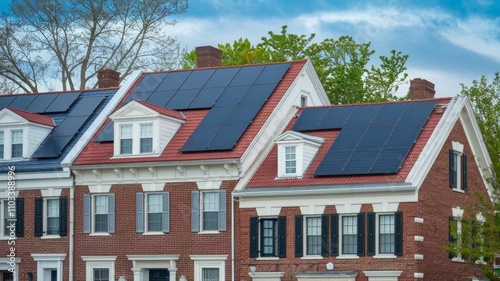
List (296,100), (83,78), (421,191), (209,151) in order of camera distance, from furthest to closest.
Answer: (83,78), (296,100), (209,151), (421,191)

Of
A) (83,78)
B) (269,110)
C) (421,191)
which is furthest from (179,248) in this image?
(83,78)

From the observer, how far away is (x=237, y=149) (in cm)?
4981

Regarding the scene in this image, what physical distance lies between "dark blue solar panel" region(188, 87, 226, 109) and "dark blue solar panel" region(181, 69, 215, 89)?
71cm

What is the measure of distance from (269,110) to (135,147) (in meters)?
5.80

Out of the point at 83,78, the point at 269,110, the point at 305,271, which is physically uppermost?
the point at 83,78

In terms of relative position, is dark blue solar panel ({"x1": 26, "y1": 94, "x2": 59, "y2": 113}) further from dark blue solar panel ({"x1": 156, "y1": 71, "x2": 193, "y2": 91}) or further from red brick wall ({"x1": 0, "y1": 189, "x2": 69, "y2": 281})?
dark blue solar panel ({"x1": 156, "y1": 71, "x2": 193, "y2": 91})

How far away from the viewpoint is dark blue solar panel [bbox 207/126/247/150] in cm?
5003

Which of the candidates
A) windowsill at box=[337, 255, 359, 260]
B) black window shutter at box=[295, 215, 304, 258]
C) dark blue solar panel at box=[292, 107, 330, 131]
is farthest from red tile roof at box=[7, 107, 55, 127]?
windowsill at box=[337, 255, 359, 260]

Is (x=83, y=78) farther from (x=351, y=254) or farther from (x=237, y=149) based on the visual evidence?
(x=351, y=254)

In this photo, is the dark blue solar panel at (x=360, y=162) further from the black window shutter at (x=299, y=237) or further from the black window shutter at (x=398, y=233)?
the black window shutter at (x=299, y=237)

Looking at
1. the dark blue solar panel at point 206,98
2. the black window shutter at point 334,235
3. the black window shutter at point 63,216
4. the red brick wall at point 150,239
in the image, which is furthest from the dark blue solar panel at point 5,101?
the black window shutter at point 334,235

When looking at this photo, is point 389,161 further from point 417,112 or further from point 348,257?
point 348,257

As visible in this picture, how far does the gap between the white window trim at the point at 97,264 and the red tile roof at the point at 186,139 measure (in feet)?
13.1

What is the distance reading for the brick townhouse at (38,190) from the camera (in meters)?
52.9
